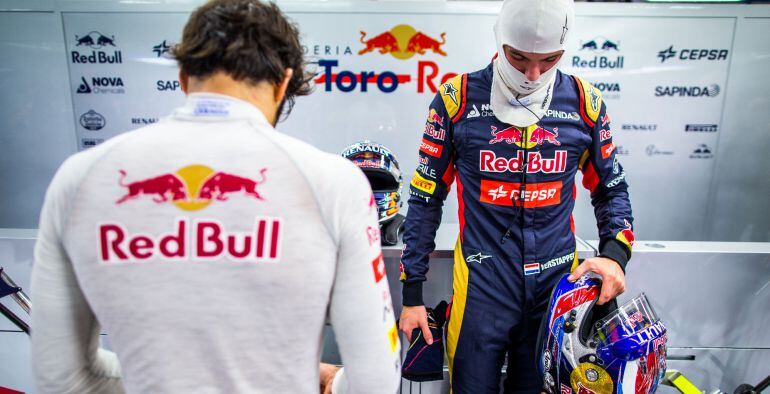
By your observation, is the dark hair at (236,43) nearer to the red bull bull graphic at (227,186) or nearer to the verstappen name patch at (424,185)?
the red bull bull graphic at (227,186)

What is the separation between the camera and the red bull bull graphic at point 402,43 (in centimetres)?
249

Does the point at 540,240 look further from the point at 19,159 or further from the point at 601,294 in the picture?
the point at 19,159

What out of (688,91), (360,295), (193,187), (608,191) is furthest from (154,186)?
(688,91)

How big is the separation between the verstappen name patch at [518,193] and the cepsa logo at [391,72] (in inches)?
58.2

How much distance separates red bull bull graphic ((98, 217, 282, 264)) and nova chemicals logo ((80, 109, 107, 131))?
106 inches

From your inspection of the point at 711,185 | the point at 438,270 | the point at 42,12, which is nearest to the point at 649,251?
the point at 438,270

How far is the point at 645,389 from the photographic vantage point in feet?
3.84

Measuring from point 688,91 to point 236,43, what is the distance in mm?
2993

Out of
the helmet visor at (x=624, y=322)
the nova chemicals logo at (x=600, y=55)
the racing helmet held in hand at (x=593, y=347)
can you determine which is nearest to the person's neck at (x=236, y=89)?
the racing helmet held in hand at (x=593, y=347)

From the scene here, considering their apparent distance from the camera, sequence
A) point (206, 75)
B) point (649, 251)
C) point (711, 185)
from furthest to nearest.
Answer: point (711, 185) < point (649, 251) < point (206, 75)

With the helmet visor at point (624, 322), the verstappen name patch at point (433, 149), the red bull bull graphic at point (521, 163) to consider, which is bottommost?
the helmet visor at point (624, 322)

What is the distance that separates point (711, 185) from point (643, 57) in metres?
0.98

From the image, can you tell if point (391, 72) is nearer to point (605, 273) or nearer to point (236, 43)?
point (605, 273)

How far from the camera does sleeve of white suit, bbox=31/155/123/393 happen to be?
530 millimetres
